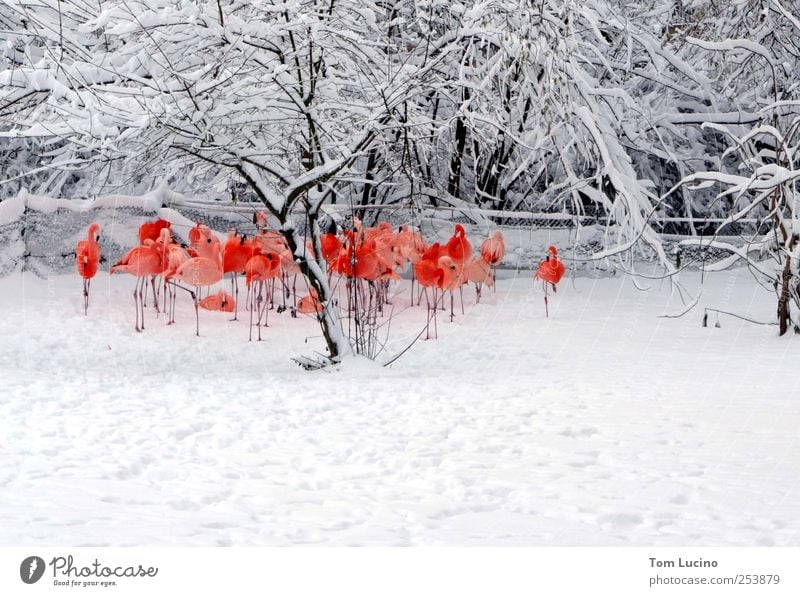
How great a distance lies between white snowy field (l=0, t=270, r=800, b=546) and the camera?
2.71 m

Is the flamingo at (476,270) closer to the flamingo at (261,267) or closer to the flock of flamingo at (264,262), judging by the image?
the flock of flamingo at (264,262)

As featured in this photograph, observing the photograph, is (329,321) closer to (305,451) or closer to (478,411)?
(478,411)

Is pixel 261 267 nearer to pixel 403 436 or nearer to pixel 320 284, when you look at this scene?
pixel 320 284

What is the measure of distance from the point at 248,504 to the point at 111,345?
374cm

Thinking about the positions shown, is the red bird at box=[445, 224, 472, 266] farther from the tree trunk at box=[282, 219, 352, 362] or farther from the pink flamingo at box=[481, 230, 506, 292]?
the tree trunk at box=[282, 219, 352, 362]

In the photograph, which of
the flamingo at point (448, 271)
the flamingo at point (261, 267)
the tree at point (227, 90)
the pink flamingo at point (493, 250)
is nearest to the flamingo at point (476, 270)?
the pink flamingo at point (493, 250)

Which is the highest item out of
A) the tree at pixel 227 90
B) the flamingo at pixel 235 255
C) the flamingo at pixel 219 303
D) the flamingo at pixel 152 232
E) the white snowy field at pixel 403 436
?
the tree at pixel 227 90

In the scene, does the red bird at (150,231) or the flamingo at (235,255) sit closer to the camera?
the flamingo at (235,255)

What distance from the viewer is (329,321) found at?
559 centimetres

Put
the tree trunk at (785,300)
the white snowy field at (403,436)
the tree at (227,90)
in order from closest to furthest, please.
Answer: the white snowy field at (403,436)
the tree at (227,90)
the tree trunk at (785,300)

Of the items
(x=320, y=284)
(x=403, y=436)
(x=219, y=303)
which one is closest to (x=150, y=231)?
(x=219, y=303)

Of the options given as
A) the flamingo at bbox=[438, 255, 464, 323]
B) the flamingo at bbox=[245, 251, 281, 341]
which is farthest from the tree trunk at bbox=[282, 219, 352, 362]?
the flamingo at bbox=[438, 255, 464, 323]

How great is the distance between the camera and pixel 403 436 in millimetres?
3928

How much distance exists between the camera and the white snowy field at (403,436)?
2.71 meters
